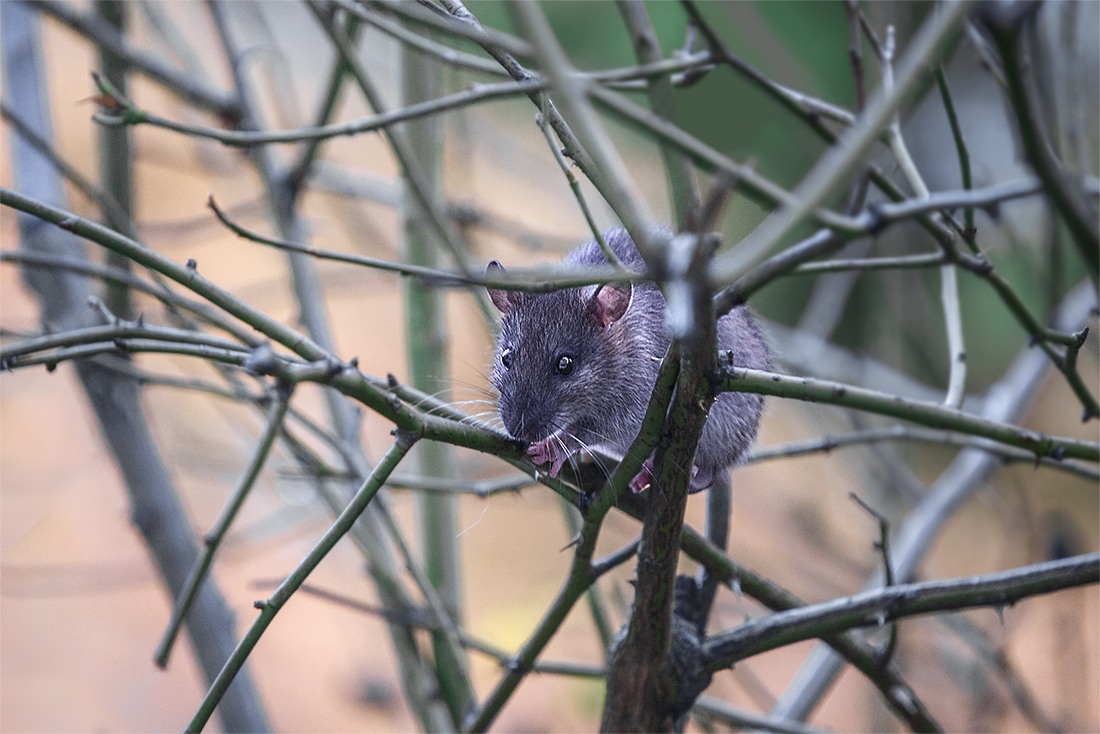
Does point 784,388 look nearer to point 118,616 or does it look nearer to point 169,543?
point 169,543

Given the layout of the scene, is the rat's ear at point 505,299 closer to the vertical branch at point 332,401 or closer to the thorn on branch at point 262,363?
the vertical branch at point 332,401

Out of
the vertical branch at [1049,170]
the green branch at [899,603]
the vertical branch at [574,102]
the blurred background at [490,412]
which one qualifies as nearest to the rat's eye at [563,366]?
the blurred background at [490,412]

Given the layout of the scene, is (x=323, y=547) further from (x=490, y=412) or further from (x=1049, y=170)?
(x=490, y=412)

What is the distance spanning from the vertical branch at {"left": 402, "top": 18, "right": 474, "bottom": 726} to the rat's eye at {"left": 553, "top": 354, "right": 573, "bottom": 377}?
0.49 m

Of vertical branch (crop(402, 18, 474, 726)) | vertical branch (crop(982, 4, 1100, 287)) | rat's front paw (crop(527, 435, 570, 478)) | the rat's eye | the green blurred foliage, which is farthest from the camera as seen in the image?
the green blurred foliage

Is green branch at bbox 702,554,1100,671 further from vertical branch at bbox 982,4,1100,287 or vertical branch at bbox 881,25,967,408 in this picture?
vertical branch at bbox 982,4,1100,287

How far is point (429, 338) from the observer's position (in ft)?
Answer: 8.50

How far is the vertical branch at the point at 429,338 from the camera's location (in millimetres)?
2561

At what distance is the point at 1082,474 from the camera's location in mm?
1830

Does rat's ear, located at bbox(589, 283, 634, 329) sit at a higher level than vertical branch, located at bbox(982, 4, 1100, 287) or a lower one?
higher

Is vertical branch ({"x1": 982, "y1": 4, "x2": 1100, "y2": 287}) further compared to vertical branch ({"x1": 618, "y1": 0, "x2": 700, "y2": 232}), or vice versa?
vertical branch ({"x1": 618, "y1": 0, "x2": 700, "y2": 232})

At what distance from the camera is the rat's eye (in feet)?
7.03

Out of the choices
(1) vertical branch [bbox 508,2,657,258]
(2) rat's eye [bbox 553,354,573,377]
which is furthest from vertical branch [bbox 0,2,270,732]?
(1) vertical branch [bbox 508,2,657,258]

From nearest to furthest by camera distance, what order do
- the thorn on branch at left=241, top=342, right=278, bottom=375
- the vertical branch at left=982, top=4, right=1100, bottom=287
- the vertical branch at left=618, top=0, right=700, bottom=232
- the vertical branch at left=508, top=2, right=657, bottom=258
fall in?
the vertical branch at left=508, top=2, right=657, bottom=258 → the thorn on branch at left=241, top=342, right=278, bottom=375 → the vertical branch at left=982, top=4, right=1100, bottom=287 → the vertical branch at left=618, top=0, right=700, bottom=232
